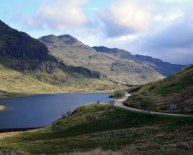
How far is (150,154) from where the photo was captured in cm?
3825

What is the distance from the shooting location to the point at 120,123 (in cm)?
11850

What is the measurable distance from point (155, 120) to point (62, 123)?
130ft

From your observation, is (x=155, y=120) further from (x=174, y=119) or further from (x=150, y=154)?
(x=150, y=154)

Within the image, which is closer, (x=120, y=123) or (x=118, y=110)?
(x=120, y=123)

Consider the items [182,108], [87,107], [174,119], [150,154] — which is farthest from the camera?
[87,107]

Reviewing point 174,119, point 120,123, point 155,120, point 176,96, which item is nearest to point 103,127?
point 120,123

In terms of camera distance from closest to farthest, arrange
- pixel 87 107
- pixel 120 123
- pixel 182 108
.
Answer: pixel 120 123 → pixel 182 108 → pixel 87 107

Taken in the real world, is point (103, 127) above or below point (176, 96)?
below

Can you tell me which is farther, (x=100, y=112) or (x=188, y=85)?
(x=188, y=85)

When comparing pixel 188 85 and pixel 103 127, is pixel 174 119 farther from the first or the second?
pixel 188 85

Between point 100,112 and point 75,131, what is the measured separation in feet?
82.3

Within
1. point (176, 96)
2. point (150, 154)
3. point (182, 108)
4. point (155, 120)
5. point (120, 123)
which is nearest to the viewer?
point (150, 154)

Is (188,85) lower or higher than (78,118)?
higher

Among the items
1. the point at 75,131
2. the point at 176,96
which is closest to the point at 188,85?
the point at 176,96
